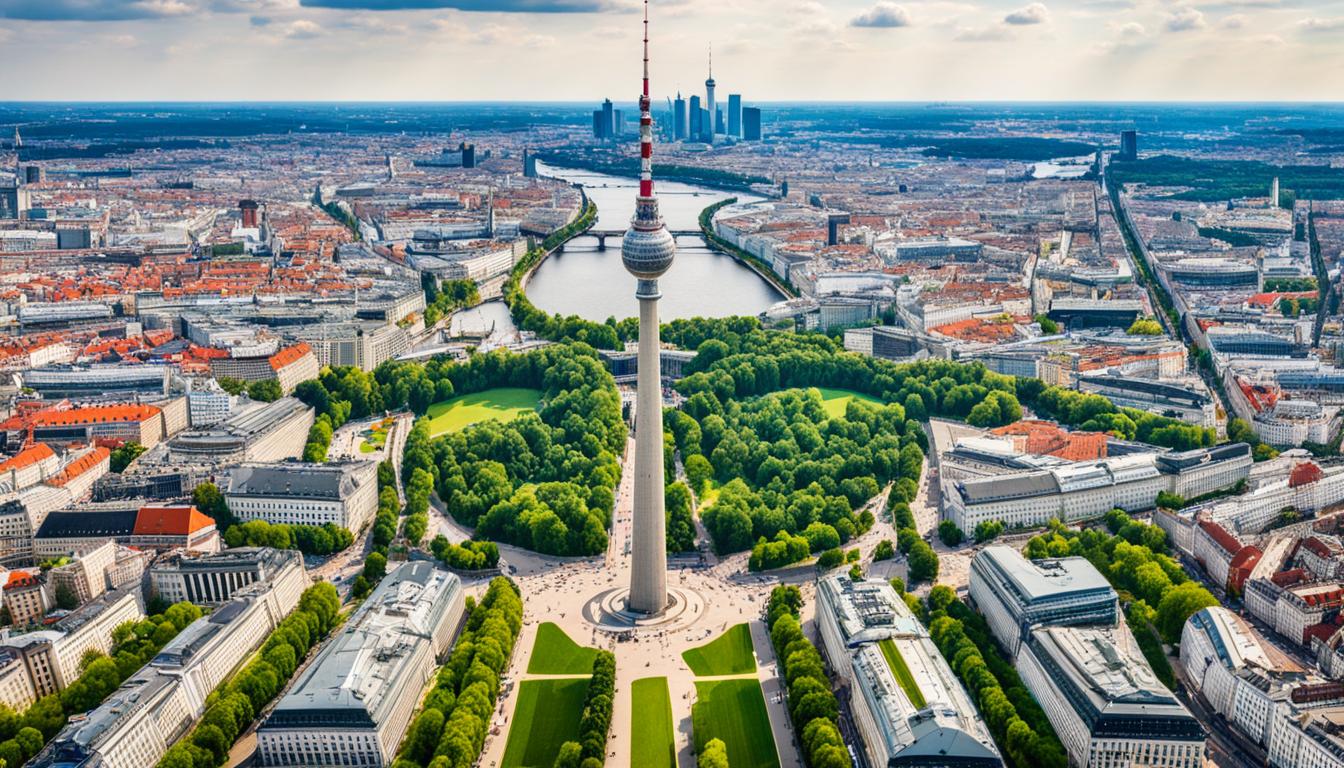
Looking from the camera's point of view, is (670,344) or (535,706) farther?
(670,344)

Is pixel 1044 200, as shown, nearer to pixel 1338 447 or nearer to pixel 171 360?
pixel 1338 447

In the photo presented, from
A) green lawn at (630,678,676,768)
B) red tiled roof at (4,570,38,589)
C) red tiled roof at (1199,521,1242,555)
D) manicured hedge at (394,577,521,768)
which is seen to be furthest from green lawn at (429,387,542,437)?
red tiled roof at (1199,521,1242,555)

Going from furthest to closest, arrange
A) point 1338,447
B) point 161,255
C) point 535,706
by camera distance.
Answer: point 161,255 → point 1338,447 → point 535,706

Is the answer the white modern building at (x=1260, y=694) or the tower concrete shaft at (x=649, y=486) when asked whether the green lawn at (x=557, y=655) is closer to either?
the tower concrete shaft at (x=649, y=486)

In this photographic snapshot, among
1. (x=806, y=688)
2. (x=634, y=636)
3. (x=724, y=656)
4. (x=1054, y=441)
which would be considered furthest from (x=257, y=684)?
(x=1054, y=441)

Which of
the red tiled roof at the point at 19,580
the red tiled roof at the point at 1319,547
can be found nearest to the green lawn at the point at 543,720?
the red tiled roof at the point at 19,580

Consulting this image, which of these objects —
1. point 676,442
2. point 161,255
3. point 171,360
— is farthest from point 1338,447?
point 161,255
